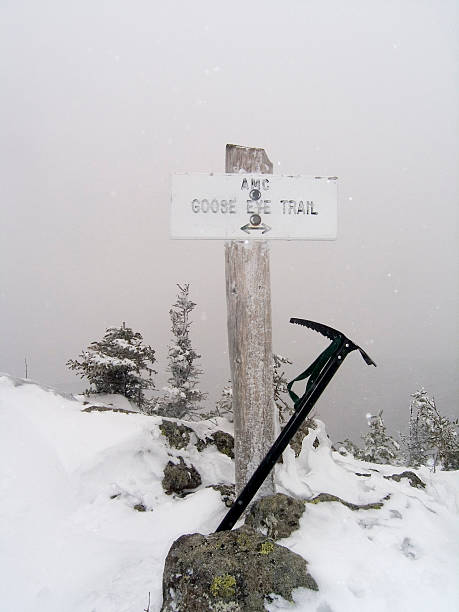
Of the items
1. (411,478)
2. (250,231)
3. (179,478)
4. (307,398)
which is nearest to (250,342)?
(307,398)

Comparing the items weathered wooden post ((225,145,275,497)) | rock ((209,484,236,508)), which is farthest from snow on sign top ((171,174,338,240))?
rock ((209,484,236,508))

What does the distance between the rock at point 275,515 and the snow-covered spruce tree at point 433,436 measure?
766cm

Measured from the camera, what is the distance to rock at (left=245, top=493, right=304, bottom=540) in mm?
3486

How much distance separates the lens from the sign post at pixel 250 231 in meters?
3.50

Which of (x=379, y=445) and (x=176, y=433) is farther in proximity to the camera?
(x=379, y=445)

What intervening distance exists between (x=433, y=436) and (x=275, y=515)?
1579 centimetres

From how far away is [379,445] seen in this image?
21.5 m

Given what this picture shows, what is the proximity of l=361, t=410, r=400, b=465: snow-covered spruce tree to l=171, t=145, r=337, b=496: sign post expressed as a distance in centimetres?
1925

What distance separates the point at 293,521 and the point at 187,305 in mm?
17041

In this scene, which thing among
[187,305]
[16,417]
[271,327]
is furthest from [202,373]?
[271,327]

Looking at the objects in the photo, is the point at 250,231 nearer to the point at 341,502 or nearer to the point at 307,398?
the point at 307,398

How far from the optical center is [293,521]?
3.58m

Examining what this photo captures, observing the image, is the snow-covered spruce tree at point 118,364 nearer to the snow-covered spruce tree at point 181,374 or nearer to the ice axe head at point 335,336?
the snow-covered spruce tree at point 181,374

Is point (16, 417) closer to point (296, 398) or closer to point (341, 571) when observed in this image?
point (296, 398)
